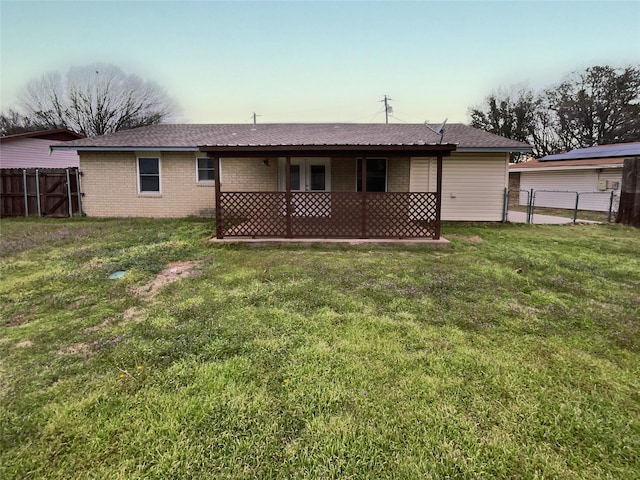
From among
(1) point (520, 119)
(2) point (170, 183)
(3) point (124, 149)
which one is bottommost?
(2) point (170, 183)

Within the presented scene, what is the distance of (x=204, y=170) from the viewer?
492 inches

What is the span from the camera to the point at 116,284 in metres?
5.27

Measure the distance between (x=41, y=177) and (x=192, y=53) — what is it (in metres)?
7.68

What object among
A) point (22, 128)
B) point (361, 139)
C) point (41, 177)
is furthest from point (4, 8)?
point (22, 128)

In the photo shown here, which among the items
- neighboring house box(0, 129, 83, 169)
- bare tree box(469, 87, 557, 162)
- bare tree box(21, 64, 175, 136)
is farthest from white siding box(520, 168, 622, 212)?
bare tree box(21, 64, 175, 136)

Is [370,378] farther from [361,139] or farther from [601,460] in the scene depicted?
[361,139]

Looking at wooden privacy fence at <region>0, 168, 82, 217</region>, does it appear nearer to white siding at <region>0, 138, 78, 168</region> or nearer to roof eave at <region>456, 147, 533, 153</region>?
white siding at <region>0, 138, 78, 168</region>

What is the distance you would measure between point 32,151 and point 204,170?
1200 centimetres

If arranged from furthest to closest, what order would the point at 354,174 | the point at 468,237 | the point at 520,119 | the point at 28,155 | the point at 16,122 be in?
the point at 520,119
the point at 16,122
the point at 28,155
the point at 354,174
the point at 468,237

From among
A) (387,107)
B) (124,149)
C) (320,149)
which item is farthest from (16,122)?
(320,149)

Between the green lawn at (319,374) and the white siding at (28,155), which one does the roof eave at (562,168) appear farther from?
the white siding at (28,155)

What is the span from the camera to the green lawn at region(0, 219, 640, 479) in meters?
2.07

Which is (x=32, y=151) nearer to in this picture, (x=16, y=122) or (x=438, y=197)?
(x=16, y=122)

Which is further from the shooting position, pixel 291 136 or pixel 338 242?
pixel 291 136
